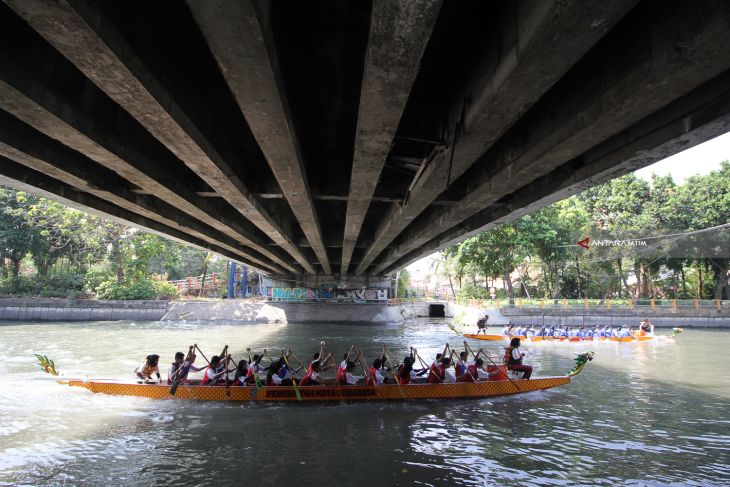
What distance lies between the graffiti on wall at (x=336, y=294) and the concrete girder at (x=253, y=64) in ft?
88.3

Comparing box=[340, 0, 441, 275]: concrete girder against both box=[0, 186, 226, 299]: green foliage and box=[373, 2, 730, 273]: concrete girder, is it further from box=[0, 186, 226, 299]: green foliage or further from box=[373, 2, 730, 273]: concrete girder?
box=[0, 186, 226, 299]: green foliage

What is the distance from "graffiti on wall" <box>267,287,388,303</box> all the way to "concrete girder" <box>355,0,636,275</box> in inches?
1072

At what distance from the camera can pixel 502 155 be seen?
7293 mm

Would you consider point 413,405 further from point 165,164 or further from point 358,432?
point 165,164

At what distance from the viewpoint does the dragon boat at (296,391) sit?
36.4ft

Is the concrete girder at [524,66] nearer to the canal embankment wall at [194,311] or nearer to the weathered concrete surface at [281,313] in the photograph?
the weathered concrete surface at [281,313]

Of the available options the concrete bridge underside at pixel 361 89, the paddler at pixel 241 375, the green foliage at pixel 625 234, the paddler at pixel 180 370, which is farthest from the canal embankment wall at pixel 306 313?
the concrete bridge underside at pixel 361 89

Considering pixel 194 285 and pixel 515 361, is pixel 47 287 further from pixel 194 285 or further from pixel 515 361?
pixel 515 361

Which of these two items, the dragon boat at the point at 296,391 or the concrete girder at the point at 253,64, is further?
the dragon boat at the point at 296,391

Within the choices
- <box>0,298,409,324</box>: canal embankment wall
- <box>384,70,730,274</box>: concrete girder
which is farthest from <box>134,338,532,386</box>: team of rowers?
<box>0,298,409,324</box>: canal embankment wall

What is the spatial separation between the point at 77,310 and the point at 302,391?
33007 millimetres

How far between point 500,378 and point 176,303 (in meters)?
33.2

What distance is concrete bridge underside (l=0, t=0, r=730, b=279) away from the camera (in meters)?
3.66

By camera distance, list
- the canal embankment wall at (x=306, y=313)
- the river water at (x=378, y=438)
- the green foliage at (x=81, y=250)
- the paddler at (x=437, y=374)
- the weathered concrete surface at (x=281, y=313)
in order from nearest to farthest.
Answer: the river water at (x=378, y=438) < the paddler at (x=437, y=374) < the canal embankment wall at (x=306, y=313) < the weathered concrete surface at (x=281, y=313) < the green foliage at (x=81, y=250)
